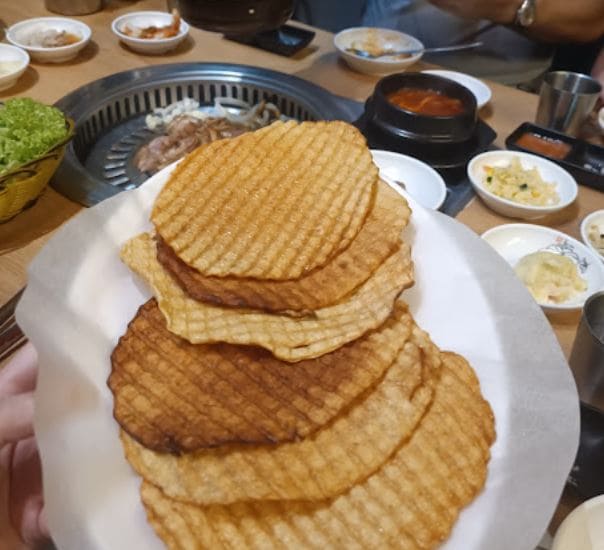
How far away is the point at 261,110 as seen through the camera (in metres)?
2.81

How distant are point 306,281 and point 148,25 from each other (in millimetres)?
2645

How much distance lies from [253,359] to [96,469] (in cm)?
34

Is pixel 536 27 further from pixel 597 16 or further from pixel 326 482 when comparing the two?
pixel 326 482

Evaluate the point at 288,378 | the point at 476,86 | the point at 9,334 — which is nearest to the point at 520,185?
the point at 476,86

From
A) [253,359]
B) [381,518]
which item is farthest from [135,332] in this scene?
[381,518]

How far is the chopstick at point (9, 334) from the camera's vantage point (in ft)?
5.11

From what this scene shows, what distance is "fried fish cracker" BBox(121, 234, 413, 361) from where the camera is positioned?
1.18 meters

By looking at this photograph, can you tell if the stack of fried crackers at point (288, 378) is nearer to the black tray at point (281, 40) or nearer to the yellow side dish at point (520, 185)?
the yellow side dish at point (520, 185)

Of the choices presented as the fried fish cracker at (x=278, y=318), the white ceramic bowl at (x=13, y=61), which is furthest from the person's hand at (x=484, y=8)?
the fried fish cracker at (x=278, y=318)

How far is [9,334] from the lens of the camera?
61.9 inches

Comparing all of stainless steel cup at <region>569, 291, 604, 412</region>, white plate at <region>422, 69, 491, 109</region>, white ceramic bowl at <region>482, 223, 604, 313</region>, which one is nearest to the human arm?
white plate at <region>422, 69, 491, 109</region>

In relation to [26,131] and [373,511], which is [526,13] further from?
[373,511]

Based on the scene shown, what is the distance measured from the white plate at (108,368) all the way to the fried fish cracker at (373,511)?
0.04m

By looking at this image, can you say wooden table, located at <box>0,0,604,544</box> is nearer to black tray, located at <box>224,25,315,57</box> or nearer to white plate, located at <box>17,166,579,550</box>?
black tray, located at <box>224,25,315,57</box>
